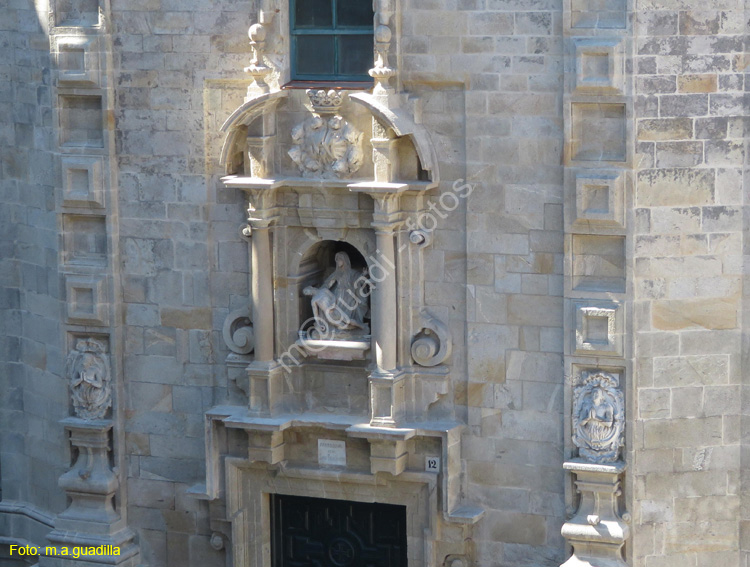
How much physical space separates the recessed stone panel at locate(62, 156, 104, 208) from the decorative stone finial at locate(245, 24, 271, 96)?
1984mm

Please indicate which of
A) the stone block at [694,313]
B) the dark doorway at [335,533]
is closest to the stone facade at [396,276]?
the stone block at [694,313]

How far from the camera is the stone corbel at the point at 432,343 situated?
17391 millimetres

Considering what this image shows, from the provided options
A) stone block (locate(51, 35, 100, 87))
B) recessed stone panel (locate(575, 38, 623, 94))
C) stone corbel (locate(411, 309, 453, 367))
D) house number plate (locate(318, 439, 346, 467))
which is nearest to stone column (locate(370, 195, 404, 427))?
stone corbel (locate(411, 309, 453, 367))

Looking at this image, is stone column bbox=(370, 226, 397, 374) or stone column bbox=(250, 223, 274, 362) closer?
stone column bbox=(370, 226, 397, 374)

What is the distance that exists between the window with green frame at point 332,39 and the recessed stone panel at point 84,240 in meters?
2.81

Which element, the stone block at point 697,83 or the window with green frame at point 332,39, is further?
the window with green frame at point 332,39

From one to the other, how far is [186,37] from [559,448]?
5567 mm

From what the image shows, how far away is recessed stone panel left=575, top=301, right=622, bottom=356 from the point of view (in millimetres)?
16625

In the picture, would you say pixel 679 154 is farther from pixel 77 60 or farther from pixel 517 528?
pixel 77 60

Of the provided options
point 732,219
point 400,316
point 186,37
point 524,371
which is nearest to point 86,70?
point 186,37

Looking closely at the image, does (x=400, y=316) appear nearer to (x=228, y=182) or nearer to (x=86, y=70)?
(x=228, y=182)

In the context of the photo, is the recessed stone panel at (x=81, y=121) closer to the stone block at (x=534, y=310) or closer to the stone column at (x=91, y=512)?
the stone column at (x=91, y=512)

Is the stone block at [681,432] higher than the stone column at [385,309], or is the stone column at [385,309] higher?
the stone column at [385,309]

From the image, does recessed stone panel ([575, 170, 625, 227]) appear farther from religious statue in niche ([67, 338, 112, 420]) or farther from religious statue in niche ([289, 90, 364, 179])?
religious statue in niche ([67, 338, 112, 420])
